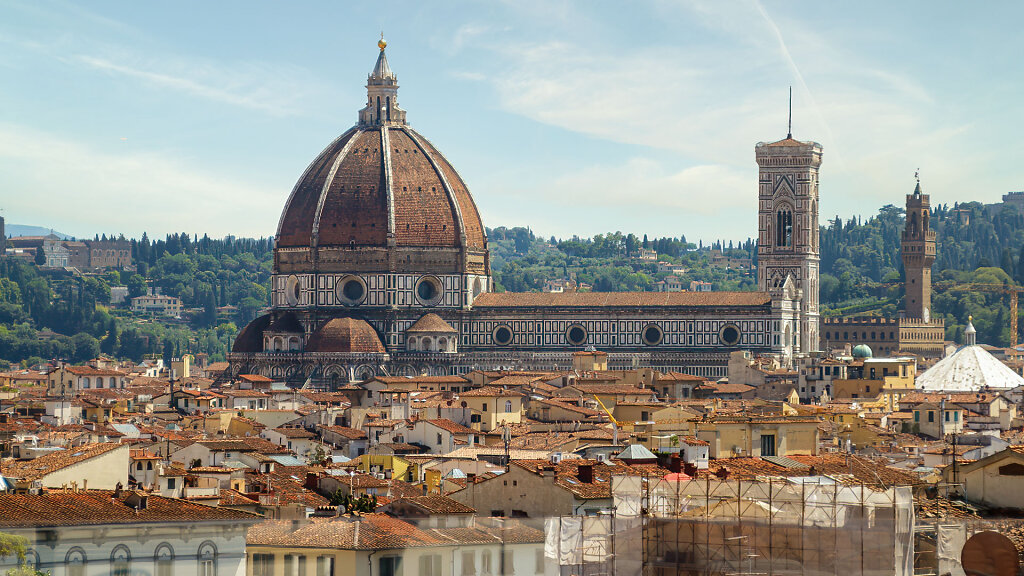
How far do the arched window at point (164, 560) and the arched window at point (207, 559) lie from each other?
322 mm

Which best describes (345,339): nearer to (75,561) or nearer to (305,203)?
(305,203)

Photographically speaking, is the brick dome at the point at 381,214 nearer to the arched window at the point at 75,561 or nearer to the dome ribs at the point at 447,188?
the dome ribs at the point at 447,188

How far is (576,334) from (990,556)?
95.7 meters

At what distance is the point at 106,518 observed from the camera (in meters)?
26.2

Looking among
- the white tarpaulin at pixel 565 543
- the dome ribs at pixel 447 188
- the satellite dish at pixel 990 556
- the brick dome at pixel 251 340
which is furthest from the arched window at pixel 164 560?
the dome ribs at pixel 447 188

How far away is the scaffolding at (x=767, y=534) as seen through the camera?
81.5 ft

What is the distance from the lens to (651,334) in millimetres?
115312

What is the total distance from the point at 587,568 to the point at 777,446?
19913 millimetres

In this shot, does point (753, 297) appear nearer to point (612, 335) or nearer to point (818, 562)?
point (612, 335)

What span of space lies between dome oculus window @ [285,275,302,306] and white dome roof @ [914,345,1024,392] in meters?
35.4

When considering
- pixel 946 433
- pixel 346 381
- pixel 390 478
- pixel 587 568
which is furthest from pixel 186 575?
pixel 346 381

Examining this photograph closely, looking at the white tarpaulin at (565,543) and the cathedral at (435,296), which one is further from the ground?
the cathedral at (435,296)

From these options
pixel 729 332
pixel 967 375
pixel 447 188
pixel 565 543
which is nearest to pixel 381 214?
pixel 447 188

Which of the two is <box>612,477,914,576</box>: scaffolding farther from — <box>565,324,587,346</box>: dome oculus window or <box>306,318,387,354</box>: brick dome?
<box>565,324,587,346</box>: dome oculus window
